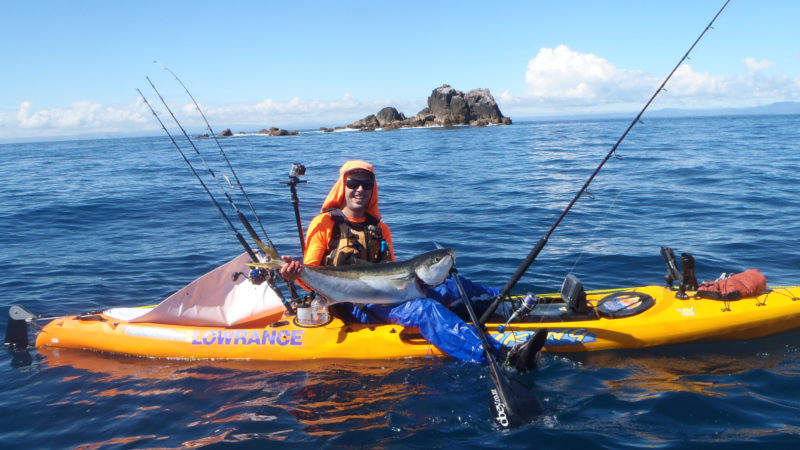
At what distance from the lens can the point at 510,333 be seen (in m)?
6.21

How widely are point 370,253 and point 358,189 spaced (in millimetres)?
809

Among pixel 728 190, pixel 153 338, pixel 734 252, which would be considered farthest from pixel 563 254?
pixel 728 190

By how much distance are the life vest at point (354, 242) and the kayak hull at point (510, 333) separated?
994 millimetres

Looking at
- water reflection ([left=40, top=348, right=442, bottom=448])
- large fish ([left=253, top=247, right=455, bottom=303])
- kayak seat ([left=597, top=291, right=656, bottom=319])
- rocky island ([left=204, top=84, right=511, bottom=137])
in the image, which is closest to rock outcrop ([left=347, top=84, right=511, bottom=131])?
rocky island ([left=204, top=84, right=511, bottom=137])

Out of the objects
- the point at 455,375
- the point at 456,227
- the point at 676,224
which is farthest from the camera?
the point at 456,227


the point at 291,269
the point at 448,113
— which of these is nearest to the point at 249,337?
the point at 291,269

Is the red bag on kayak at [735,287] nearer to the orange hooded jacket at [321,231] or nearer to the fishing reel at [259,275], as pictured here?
the orange hooded jacket at [321,231]

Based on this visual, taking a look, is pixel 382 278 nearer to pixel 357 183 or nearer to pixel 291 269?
pixel 291 269

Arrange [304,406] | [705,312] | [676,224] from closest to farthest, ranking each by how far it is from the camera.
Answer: [304,406] < [705,312] < [676,224]

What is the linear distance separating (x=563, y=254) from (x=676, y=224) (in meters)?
3.80

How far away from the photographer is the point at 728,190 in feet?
→ 52.5

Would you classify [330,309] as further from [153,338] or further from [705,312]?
[705,312]

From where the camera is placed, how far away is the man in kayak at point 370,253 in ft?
19.1

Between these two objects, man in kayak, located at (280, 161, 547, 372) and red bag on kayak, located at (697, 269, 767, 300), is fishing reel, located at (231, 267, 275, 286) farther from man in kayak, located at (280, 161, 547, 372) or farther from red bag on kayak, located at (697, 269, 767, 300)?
red bag on kayak, located at (697, 269, 767, 300)
